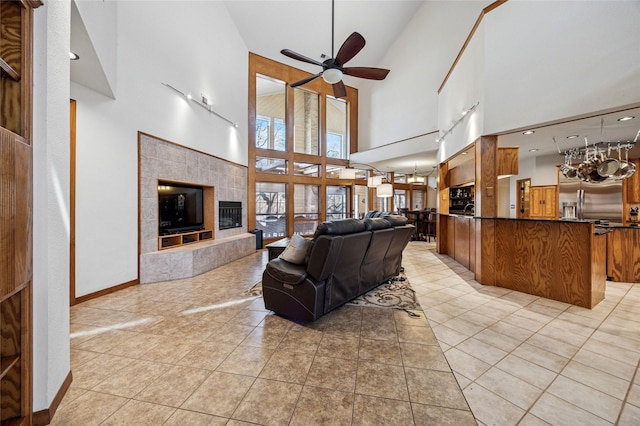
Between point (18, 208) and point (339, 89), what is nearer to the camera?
point (18, 208)

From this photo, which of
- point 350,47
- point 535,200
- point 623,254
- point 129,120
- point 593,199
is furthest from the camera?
point 535,200

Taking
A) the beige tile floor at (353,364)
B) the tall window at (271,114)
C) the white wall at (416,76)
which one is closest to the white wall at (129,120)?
the beige tile floor at (353,364)

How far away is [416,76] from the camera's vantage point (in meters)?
7.36

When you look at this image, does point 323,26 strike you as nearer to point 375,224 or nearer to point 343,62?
point 343,62

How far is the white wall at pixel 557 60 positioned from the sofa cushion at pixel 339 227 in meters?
2.81

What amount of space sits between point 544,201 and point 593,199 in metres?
0.91

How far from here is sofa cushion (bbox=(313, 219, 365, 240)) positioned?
7.92ft

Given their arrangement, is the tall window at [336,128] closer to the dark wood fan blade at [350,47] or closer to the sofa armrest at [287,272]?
the dark wood fan blade at [350,47]

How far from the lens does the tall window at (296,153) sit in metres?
7.62

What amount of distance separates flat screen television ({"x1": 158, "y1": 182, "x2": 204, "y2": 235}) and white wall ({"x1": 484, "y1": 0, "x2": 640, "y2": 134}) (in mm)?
5508

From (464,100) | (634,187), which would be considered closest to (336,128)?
(464,100)

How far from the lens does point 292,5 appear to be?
6.31 m

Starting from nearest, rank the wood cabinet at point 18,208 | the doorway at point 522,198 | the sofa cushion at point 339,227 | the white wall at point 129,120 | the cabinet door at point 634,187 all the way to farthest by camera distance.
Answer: the wood cabinet at point 18,208 < the sofa cushion at point 339,227 < the white wall at point 129,120 < the cabinet door at point 634,187 < the doorway at point 522,198

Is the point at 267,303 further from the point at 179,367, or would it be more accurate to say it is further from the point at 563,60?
the point at 563,60
